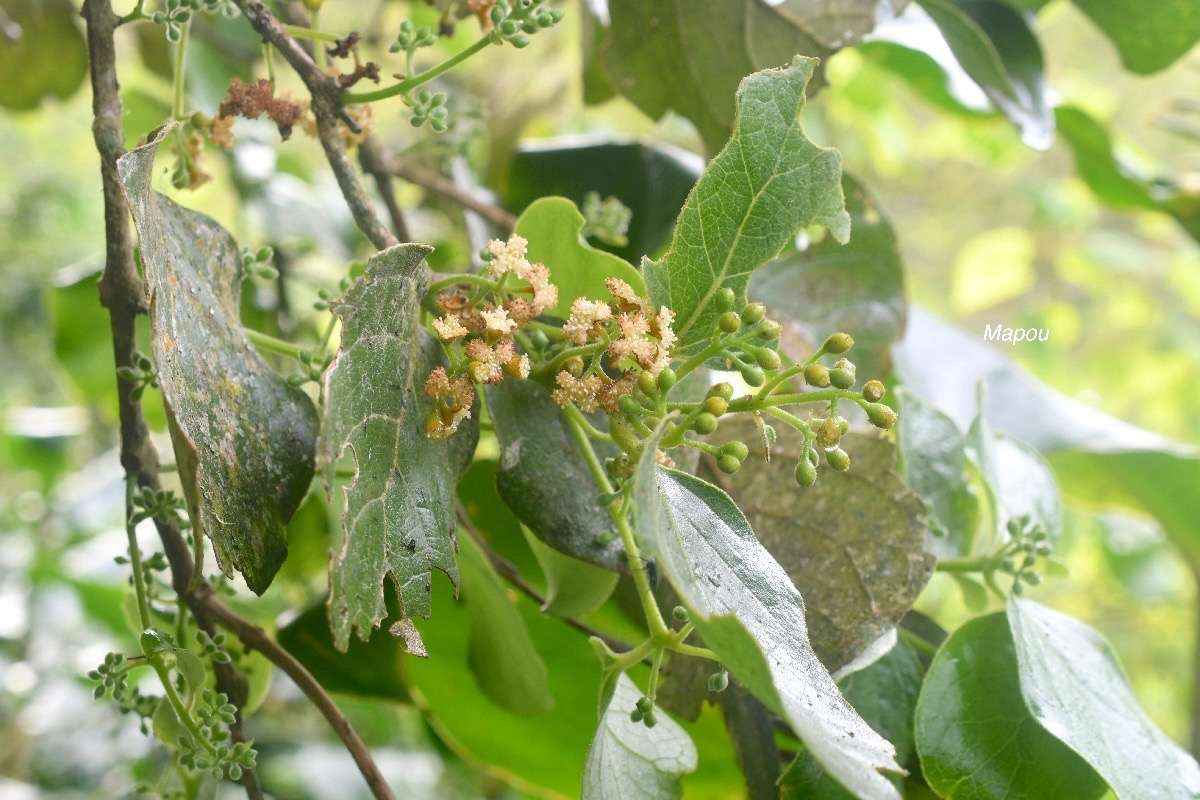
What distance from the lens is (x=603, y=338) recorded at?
302 millimetres

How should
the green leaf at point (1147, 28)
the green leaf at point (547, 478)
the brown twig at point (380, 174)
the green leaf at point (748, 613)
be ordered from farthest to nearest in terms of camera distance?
the green leaf at point (1147, 28) → the brown twig at point (380, 174) → the green leaf at point (547, 478) → the green leaf at point (748, 613)

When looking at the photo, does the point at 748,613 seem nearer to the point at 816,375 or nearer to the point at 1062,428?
the point at 816,375

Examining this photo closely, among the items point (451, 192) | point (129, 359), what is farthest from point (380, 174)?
point (129, 359)

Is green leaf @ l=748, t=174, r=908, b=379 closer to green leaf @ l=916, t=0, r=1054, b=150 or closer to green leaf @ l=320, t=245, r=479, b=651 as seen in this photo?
green leaf @ l=916, t=0, r=1054, b=150

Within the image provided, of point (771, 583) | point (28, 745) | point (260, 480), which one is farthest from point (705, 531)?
point (28, 745)

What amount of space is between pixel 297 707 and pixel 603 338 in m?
0.78

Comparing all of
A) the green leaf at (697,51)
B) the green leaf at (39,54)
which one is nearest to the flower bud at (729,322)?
the green leaf at (697,51)

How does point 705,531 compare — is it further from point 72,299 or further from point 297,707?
point 297,707

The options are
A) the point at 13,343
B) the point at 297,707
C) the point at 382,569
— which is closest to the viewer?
the point at 382,569

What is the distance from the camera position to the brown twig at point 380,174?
0.47m

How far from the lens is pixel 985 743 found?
0.38 m

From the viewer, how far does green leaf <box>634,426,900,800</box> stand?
23cm

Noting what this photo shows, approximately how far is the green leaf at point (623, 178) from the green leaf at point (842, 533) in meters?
0.20

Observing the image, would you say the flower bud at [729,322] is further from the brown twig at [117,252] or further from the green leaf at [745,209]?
the brown twig at [117,252]
